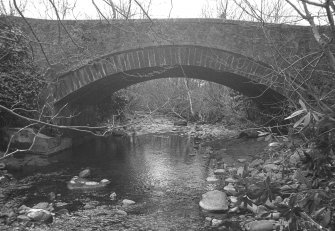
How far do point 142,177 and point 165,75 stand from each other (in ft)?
16.0

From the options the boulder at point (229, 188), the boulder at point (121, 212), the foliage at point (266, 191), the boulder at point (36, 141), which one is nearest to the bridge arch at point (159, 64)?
the boulder at point (36, 141)

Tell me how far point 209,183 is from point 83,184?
2301mm

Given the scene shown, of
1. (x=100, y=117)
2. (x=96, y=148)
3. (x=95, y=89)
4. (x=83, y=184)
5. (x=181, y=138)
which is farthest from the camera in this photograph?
(x=100, y=117)

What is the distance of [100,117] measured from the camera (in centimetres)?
1366

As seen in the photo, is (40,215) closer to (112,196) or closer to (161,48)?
(112,196)

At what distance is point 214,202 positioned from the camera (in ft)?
17.1

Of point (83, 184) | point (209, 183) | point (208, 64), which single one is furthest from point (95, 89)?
point (209, 183)

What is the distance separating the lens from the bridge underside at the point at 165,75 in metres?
9.57

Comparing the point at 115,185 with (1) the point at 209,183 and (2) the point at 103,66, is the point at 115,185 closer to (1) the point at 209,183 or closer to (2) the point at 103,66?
(1) the point at 209,183

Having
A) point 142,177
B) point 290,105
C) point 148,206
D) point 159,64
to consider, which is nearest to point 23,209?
point 148,206

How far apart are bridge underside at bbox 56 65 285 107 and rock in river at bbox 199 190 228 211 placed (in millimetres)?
4363

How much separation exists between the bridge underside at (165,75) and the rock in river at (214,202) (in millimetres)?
4363

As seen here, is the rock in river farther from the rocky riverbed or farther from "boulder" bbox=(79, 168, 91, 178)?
"boulder" bbox=(79, 168, 91, 178)

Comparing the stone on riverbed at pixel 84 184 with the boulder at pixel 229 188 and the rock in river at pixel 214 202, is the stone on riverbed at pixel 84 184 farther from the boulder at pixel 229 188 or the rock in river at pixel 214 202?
the boulder at pixel 229 188
